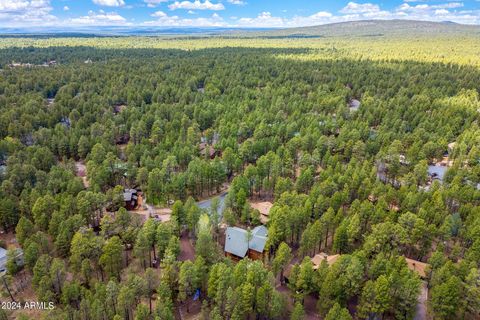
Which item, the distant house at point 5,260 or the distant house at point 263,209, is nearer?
the distant house at point 5,260

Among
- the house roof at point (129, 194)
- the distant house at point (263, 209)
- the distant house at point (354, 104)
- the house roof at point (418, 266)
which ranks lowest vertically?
the house roof at point (418, 266)

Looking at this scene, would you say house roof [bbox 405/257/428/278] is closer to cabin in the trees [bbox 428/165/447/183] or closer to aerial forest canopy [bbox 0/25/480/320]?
aerial forest canopy [bbox 0/25/480/320]

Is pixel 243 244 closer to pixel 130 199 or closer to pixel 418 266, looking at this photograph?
pixel 418 266

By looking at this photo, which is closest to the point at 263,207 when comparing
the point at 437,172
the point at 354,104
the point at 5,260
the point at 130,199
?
the point at 130,199

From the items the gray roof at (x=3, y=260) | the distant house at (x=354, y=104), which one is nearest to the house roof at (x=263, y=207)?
the gray roof at (x=3, y=260)

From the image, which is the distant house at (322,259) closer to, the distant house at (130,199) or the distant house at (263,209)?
the distant house at (263,209)

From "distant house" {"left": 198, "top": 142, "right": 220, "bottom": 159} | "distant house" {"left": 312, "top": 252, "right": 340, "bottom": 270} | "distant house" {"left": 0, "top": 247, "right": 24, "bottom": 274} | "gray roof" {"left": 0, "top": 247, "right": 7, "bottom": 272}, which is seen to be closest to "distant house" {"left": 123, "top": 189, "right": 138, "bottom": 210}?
"distant house" {"left": 0, "top": 247, "right": 24, "bottom": 274}

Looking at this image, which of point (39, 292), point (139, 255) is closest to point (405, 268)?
point (139, 255)
